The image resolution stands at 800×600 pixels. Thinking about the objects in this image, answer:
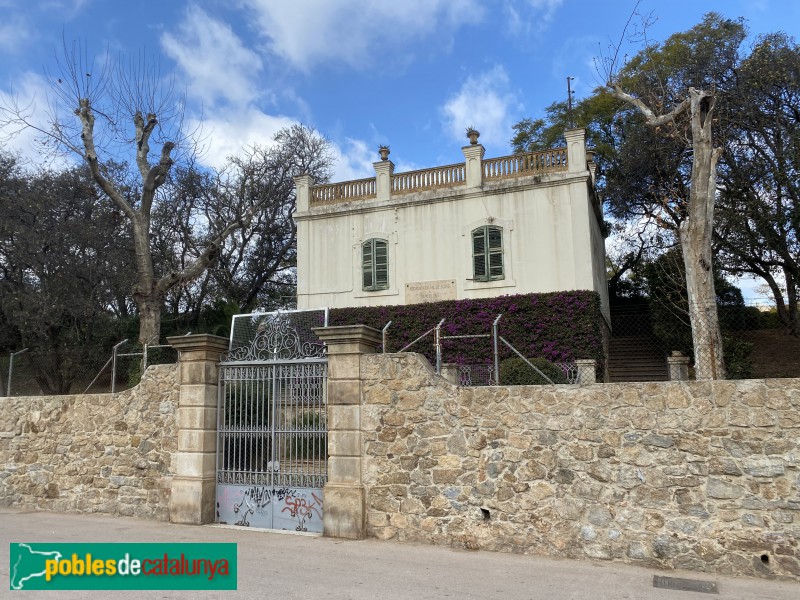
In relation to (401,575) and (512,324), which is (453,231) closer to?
(512,324)

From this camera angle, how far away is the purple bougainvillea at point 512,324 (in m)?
17.2

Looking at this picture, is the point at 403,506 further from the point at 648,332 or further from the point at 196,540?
the point at 648,332

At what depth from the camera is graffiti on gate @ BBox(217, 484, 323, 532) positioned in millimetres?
8148

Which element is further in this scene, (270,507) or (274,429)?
(274,429)

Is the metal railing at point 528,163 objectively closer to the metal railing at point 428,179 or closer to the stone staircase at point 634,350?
the metal railing at point 428,179

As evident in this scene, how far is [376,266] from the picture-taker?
19734 mm

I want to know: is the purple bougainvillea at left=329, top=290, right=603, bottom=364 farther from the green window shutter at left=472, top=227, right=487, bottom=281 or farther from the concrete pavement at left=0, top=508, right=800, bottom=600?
the concrete pavement at left=0, top=508, right=800, bottom=600

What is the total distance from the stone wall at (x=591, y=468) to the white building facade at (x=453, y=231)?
11.1 m

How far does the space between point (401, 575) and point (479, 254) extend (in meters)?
13.5

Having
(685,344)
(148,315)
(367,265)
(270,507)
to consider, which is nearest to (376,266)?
(367,265)

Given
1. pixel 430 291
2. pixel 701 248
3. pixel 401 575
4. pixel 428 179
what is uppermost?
pixel 428 179

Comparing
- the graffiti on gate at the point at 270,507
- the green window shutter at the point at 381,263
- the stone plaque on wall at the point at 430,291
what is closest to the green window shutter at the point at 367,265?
the green window shutter at the point at 381,263

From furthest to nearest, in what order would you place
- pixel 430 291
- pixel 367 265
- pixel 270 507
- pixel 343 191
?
pixel 343 191, pixel 367 265, pixel 430 291, pixel 270 507

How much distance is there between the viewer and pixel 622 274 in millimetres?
29375
